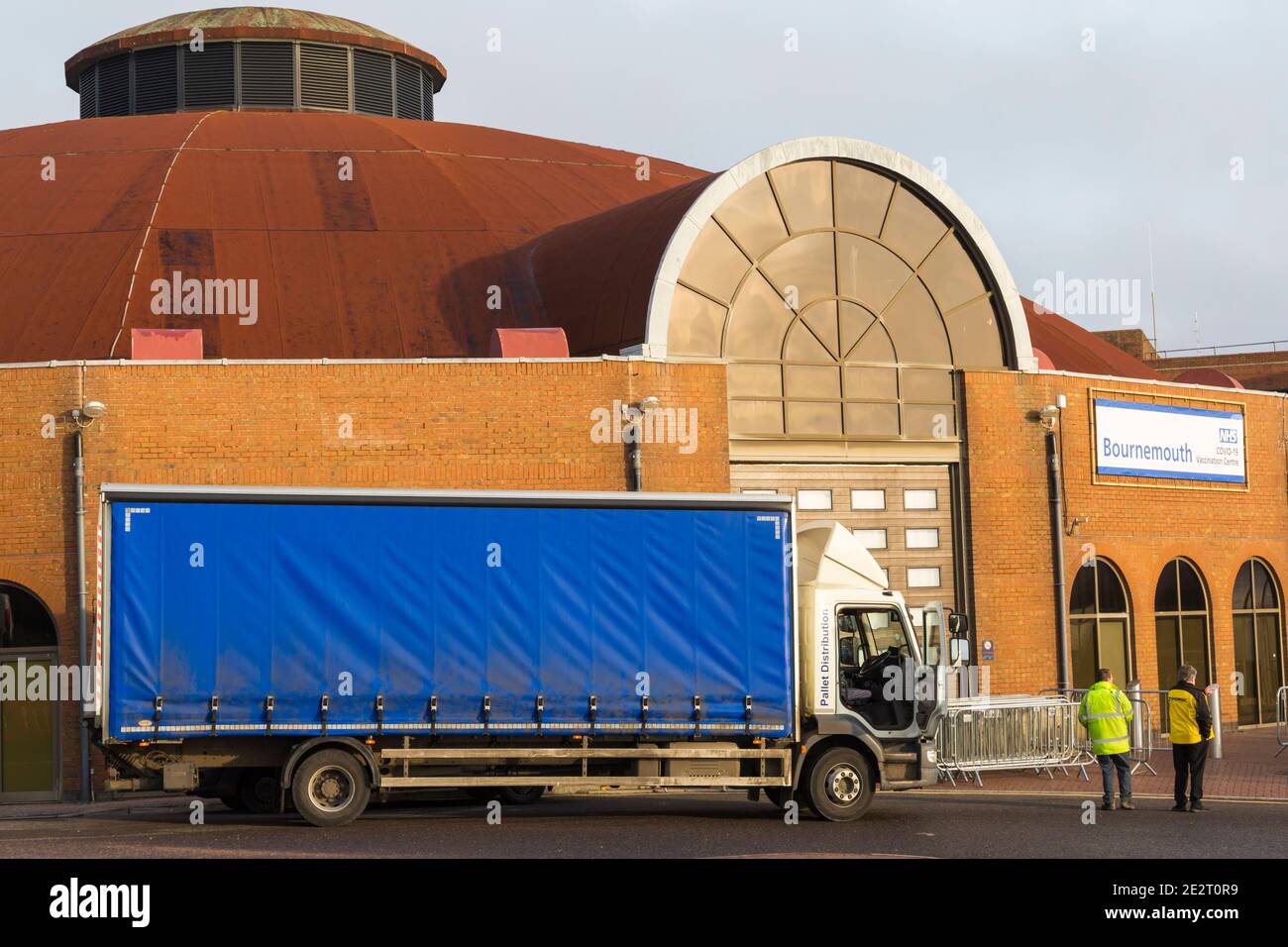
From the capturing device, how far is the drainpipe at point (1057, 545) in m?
26.7

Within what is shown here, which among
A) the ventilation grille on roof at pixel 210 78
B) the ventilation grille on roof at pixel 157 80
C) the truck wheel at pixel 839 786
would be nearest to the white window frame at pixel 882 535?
the truck wheel at pixel 839 786

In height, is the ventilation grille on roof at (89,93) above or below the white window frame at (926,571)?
above

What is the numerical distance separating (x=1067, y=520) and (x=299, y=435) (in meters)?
13.2

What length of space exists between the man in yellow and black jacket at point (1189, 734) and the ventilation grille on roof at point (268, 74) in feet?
84.4

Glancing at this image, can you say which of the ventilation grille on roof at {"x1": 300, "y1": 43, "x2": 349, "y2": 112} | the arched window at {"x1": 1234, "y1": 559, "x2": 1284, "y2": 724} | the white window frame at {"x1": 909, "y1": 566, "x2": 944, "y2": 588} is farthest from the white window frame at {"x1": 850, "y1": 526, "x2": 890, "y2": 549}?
the ventilation grille on roof at {"x1": 300, "y1": 43, "x2": 349, "y2": 112}

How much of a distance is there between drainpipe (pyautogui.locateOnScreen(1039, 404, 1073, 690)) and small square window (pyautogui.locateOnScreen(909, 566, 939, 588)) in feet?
7.29

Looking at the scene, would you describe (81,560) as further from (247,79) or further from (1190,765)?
(247,79)

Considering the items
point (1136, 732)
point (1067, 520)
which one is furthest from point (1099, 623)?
point (1136, 732)

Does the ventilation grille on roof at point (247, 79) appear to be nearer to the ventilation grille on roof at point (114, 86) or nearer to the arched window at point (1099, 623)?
the ventilation grille on roof at point (114, 86)

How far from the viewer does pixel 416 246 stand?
29.1 metres

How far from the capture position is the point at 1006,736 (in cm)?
2191

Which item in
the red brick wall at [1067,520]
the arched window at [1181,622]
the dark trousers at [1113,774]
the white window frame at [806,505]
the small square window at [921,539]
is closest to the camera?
the dark trousers at [1113,774]
